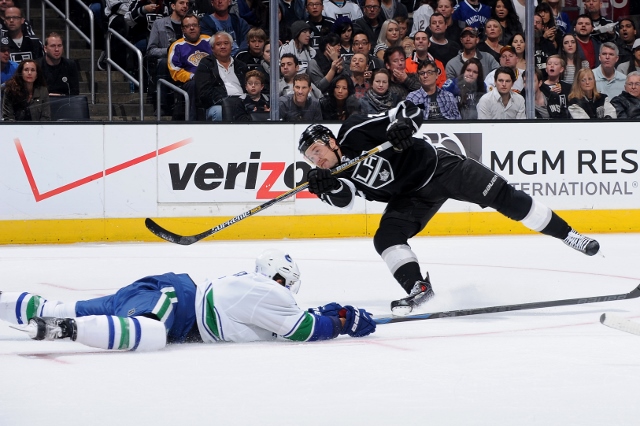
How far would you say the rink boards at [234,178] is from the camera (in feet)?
23.7

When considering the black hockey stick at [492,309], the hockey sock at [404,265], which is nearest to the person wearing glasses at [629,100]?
the black hockey stick at [492,309]

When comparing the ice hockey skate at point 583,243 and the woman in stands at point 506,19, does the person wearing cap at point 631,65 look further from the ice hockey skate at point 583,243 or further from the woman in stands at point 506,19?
the ice hockey skate at point 583,243

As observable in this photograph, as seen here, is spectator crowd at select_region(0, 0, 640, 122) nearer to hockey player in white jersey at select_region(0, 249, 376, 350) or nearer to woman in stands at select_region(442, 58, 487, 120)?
woman in stands at select_region(442, 58, 487, 120)

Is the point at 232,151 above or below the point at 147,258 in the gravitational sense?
above

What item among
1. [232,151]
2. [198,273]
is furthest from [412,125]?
[232,151]

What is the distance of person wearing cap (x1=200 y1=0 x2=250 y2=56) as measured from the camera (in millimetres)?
7566

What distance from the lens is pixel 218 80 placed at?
744 centimetres

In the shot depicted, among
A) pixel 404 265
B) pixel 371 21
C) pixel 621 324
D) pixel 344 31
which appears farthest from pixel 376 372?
pixel 371 21

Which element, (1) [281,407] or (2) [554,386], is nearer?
(1) [281,407]

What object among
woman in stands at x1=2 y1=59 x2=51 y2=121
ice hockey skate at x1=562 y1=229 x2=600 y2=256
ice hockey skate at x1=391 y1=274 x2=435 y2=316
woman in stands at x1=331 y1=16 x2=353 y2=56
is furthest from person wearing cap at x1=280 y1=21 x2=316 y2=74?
ice hockey skate at x1=391 y1=274 x2=435 y2=316

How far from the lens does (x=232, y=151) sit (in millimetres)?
7488

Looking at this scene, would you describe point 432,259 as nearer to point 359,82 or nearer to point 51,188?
point 359,82

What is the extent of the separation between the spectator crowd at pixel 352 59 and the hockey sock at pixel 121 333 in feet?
Answer: 14.3

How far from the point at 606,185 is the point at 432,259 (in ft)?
7.21
